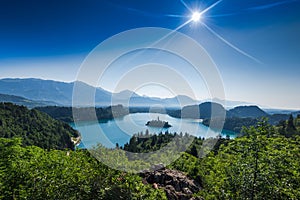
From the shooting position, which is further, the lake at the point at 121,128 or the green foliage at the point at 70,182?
the lake at the point at 121,128

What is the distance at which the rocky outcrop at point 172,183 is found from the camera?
8.69 m

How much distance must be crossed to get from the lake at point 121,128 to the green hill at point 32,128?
65265 millimetres

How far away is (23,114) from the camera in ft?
262

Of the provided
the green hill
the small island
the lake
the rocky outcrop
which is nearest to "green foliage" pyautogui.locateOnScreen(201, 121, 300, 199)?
the rocky outcrop

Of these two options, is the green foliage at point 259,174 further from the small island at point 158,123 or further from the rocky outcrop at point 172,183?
the small island at point 158,123

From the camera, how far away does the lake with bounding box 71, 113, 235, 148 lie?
7.23m

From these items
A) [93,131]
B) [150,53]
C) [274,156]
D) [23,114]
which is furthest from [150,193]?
[23,114]

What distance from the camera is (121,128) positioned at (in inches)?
303

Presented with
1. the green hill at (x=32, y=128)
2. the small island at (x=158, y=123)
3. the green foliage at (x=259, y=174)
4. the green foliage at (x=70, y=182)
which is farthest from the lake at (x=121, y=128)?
the green hill at (x=32, y=128)

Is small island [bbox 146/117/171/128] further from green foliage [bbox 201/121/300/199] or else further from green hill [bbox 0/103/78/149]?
green hill [bbox 0/103/78/149]

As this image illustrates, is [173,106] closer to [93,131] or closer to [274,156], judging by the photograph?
[93,131]

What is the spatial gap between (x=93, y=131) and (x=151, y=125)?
2564 millimetres

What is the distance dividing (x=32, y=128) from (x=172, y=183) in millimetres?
79192

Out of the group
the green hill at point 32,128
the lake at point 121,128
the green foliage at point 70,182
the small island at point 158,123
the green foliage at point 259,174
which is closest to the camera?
the green foliage at point 259,174
